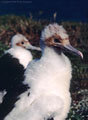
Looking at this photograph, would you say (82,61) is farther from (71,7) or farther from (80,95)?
(71,7)

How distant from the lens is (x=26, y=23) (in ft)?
37.0

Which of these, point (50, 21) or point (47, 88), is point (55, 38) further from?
point (50, 21)

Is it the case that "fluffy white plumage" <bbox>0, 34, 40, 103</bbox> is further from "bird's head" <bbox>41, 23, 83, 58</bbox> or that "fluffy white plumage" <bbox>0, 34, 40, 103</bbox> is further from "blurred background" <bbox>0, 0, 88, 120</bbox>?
"bird's head" <bbox>41, 23, 83, 58</bbox>

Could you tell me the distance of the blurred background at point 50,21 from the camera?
8227 mm

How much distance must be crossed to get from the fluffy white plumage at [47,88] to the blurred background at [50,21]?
1.98m

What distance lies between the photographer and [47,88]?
487 centimetres

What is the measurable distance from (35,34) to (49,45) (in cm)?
551

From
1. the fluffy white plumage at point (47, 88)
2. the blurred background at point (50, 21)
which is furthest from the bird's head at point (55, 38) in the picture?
the blurred background at point (50, 21)

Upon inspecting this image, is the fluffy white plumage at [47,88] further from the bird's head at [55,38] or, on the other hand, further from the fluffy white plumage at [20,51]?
the fluffy white plumage at [20,51]

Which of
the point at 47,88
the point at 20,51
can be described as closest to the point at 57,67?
the point at 47,88

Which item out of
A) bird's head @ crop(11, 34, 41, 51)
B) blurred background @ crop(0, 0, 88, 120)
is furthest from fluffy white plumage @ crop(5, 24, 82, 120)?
bird's head @ crop(11, 34, 41, 51)

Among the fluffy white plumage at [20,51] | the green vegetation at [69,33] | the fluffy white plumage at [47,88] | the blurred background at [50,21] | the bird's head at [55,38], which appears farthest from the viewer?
the blurred background at [50,21]

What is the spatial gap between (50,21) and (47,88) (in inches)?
271

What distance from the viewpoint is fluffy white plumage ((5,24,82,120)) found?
4754 millimetres
